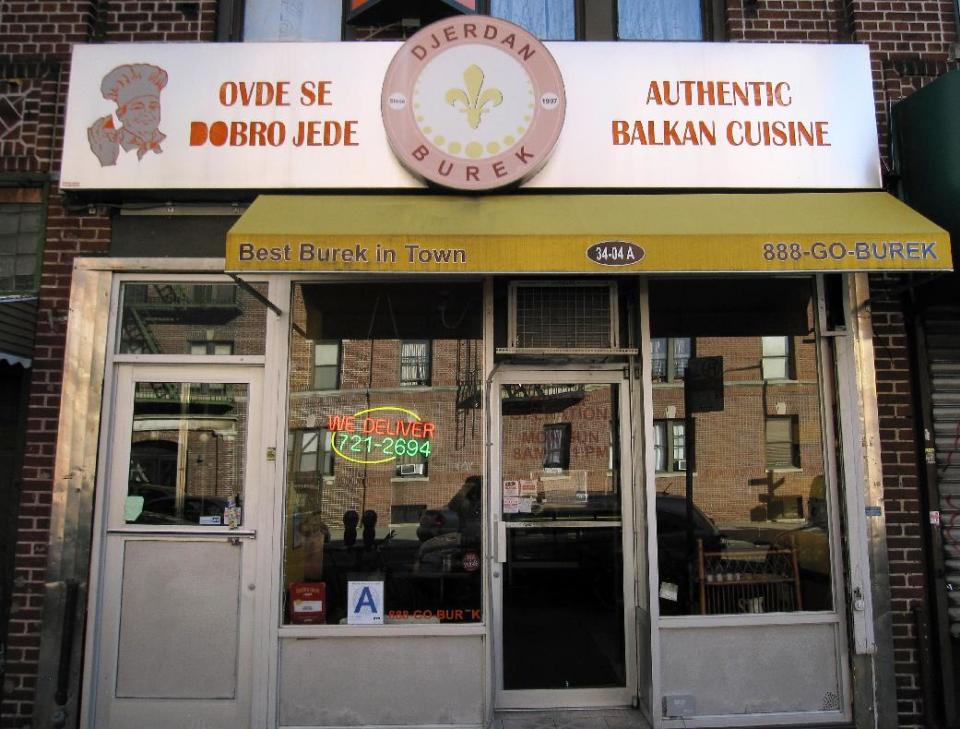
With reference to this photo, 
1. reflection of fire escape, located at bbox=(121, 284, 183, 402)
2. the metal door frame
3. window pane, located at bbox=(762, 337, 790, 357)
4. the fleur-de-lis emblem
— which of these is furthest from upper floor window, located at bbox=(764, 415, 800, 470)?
reflection of fire escape, located at bbox=(121, 284, 183, 402)

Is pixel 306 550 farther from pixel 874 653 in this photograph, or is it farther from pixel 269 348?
pixel 874 653

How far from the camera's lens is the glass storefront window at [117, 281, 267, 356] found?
5.12 meters

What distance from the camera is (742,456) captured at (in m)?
5.16

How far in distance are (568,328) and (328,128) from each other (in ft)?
7.13

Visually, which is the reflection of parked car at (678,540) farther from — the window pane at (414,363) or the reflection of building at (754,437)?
the window pane at (414,363)

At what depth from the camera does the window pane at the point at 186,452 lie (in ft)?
16.4

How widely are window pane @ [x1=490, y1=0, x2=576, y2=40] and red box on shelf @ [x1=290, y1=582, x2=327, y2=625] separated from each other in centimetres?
451

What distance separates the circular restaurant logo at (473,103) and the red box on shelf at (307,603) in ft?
9.52

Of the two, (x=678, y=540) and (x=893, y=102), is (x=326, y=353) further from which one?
(x=893, y=102)

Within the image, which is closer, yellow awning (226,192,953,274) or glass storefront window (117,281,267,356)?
yellow awning (226,192,953,274)

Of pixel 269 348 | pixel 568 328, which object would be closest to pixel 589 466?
pixel 568 328

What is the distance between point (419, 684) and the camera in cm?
479

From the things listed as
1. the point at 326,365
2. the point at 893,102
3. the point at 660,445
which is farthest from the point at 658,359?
the point at 893,102

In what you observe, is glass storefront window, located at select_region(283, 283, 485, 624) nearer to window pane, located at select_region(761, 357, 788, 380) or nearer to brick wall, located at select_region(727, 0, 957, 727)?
window pane, located at select_region(761, 357, 788, 380)
